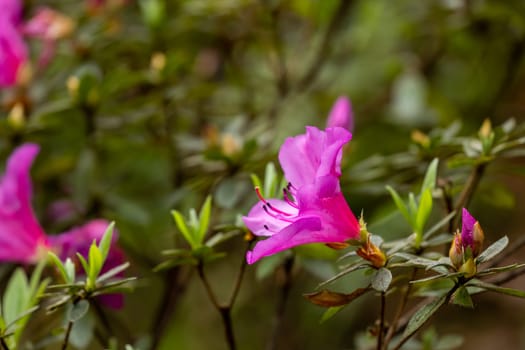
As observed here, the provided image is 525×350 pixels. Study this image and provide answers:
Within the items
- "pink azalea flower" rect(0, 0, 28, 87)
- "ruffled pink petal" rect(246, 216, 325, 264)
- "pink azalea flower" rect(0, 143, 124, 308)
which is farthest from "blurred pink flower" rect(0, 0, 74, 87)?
"ruffled pink petal" rect(246, 216, 325, 264)

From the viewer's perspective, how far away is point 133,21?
6.18 ft

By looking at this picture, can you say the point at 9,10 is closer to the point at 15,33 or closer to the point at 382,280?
the point at 15,33

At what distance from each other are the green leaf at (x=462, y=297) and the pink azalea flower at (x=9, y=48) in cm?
100

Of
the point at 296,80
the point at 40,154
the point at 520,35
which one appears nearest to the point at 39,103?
the point at 40,154

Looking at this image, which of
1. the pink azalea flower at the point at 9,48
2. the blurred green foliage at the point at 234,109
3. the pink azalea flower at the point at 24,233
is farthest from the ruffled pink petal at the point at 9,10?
the pink azalea flower at the point at 24,233

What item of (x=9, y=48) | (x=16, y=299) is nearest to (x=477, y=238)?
(x=16, y=299)

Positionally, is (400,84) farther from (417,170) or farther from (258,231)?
(258,231)

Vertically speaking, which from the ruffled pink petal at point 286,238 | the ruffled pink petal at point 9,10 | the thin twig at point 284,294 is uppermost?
the ruffled pink petal at point 9,10

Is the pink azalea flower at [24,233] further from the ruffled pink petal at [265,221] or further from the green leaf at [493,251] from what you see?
the green leaf at [493,251]

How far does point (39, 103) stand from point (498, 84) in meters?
1.19

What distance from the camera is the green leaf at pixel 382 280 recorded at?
0.79 metres

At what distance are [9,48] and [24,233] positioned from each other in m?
0.43

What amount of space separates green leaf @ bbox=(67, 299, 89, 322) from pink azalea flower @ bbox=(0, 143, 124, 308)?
0.85 ft

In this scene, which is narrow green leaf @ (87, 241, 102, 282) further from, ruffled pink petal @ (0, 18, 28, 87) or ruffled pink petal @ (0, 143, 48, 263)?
ruffled pink petal @ (0, 18, 28, 87)
